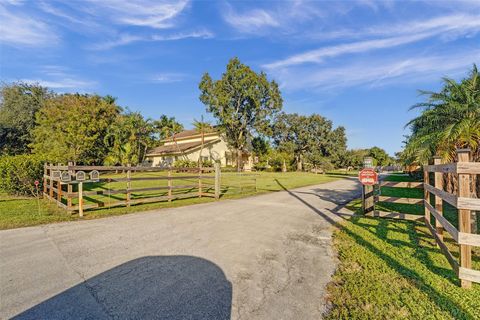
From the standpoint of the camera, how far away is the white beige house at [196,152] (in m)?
34.2

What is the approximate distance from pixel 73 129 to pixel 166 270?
27.2 metres

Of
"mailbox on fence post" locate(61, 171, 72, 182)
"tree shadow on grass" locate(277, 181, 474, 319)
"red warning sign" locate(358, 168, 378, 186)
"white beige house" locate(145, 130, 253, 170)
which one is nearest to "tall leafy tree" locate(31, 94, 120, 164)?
"white beige house" locate(145, 130, 253, 170)

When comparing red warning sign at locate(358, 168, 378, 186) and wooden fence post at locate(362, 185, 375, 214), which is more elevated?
red warning sign at locate(358, 168, 378, 186)

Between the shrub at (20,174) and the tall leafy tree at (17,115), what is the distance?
22.4m

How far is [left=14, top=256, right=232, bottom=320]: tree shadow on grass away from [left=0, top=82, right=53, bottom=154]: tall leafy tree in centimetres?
3361

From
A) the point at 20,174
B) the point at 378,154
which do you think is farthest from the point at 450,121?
the point at 378,154

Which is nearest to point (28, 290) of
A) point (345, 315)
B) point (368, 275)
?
point (345, 315)

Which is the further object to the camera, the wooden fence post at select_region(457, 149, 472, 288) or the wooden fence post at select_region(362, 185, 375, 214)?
the wooden fence post at select_region(362, 185, 375, 214)

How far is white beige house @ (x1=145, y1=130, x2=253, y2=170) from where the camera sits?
34.2 metres

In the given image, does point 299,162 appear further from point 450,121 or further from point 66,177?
point 66,177

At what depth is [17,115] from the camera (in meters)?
29.0

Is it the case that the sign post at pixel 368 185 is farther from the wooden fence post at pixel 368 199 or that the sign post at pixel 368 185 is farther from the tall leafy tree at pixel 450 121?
the tall leafy tree at pixel 450 121

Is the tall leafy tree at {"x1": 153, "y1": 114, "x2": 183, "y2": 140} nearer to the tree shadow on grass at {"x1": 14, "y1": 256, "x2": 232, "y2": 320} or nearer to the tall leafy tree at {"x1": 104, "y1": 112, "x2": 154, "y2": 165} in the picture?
the tall leafy tree at {"x1": 104, "y1": 112, "x2": 154, "y2": 165}

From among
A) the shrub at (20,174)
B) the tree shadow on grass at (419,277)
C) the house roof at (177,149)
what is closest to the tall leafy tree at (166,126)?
the house roof at (177,149)
